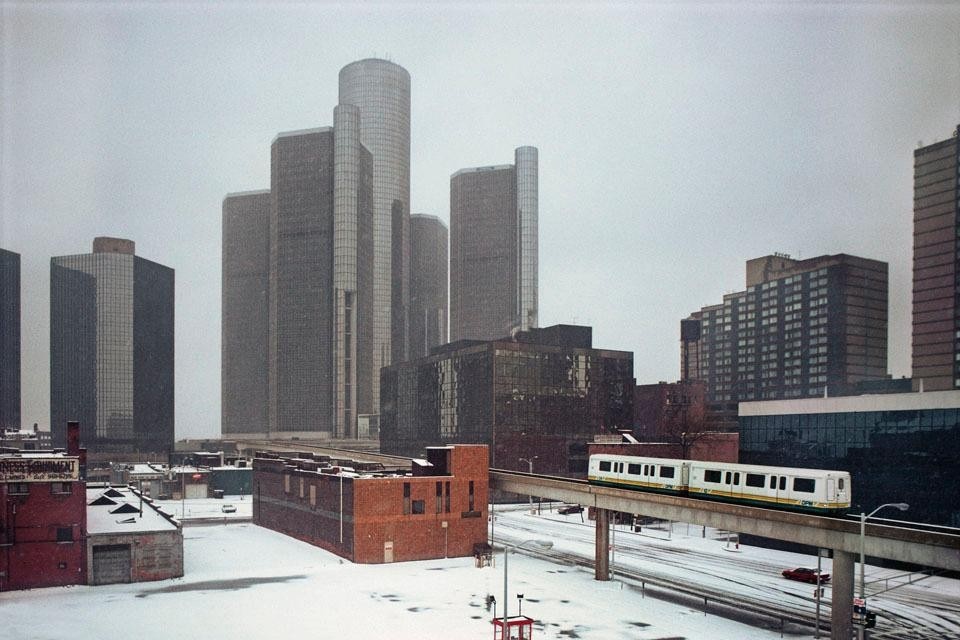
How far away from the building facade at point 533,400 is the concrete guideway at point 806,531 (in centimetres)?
7865

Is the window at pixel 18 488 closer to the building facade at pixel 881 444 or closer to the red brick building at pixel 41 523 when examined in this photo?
the red brick building at pixel 41 523

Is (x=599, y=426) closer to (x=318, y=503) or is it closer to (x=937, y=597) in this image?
(x=318, y=503)

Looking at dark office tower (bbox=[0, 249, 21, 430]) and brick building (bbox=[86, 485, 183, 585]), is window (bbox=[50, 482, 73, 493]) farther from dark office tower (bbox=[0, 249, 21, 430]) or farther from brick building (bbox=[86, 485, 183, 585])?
dark office tower (bbox=[0, 249, 21, 430])

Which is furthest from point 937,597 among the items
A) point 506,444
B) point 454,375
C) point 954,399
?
point 454,375

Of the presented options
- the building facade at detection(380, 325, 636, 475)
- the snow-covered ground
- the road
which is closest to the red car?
the road

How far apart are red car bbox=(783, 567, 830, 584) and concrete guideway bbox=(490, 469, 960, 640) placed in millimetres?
16584

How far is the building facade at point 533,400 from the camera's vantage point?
487 feet

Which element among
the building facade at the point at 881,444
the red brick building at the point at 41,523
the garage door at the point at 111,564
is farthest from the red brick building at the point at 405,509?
the building facade at the point at 881,444

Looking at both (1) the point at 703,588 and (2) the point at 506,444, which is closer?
(1) the point at 703,588

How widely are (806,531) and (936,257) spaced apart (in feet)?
525

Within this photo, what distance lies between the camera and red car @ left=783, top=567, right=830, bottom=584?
6300 centimetres

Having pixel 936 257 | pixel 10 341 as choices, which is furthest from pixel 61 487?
pixel 936 257

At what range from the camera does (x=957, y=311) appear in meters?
167

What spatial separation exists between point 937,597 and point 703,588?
710 inches
